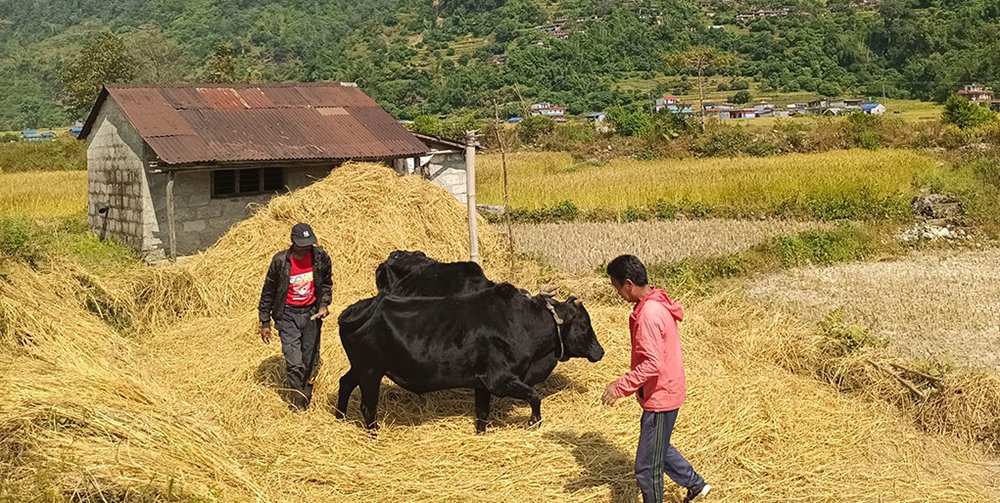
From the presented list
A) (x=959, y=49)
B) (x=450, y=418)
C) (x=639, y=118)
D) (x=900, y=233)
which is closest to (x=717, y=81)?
(x=959, y=49)

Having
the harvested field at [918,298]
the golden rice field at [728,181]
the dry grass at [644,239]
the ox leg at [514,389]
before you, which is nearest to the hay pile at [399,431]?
the ox leg at [514,389]

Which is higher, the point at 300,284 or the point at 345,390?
the point at 300,284

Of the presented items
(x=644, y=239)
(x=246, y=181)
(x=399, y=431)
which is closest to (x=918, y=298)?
(x=644, y=239)

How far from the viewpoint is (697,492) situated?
4465 mm

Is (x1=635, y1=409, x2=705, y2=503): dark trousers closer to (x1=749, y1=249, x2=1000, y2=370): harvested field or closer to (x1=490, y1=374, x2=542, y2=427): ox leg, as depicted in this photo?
(x1=490, y1=374, x2=542, y2=427): ox leg

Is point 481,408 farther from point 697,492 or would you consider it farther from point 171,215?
point 171,215

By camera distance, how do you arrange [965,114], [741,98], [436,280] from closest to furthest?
[436,280]
[965,114]
[741,98]

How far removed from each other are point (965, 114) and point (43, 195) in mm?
27251

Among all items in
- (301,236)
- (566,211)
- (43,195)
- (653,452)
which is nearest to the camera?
(653,452)

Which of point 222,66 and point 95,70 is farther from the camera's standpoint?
point 95,70

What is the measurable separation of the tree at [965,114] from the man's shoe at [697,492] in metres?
27.3

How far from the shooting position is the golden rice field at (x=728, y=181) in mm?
17469

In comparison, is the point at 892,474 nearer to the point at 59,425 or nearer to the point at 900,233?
the point at 59,425

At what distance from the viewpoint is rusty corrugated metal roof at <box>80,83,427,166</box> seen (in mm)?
11188
